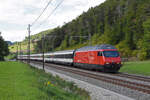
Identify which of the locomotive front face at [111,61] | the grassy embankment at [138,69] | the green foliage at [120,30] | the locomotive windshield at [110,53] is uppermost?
the green foliage at [120,30]

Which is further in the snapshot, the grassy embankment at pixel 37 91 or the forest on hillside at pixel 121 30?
the forest on hillside at pixel 121 30

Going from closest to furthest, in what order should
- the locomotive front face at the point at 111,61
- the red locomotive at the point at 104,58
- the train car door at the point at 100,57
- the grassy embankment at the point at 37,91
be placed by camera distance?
the grassy embankment at the point at 37,91 → the locomotive front face at the point at 111,61 → the red locomotive at the point at 104,58 → the train car door at the point at 100,57

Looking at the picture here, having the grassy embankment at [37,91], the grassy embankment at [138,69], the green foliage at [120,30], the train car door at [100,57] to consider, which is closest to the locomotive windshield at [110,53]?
the train car door at [100,57]

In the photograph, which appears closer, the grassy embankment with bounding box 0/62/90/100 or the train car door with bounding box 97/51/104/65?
the grassy embankment with bounding box 0/62/90/100

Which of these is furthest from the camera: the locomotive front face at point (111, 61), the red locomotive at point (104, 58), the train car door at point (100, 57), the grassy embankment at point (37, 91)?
the train car door at point (100, 57)

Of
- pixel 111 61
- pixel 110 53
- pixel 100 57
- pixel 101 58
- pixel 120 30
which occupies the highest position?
pixel 120 30

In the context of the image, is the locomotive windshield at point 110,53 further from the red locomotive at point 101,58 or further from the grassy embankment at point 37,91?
the grassy embankment at point 37,91

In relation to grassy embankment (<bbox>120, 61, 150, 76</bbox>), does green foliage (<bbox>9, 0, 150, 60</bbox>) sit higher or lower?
higher

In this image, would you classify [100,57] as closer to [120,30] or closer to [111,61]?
[111,61]

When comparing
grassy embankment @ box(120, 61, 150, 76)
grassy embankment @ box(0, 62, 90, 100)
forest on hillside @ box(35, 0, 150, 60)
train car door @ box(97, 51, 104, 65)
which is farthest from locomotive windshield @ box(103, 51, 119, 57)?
grassy embankment @ box(0, 62, 90, 100)

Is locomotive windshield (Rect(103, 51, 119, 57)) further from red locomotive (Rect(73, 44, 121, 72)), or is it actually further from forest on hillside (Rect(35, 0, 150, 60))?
forest on hillside (Rect(35, 0, 150, 60))

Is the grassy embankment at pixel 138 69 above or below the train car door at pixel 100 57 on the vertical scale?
below

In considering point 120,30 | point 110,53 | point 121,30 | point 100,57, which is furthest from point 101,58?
point 121,30

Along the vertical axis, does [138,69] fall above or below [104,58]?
below
